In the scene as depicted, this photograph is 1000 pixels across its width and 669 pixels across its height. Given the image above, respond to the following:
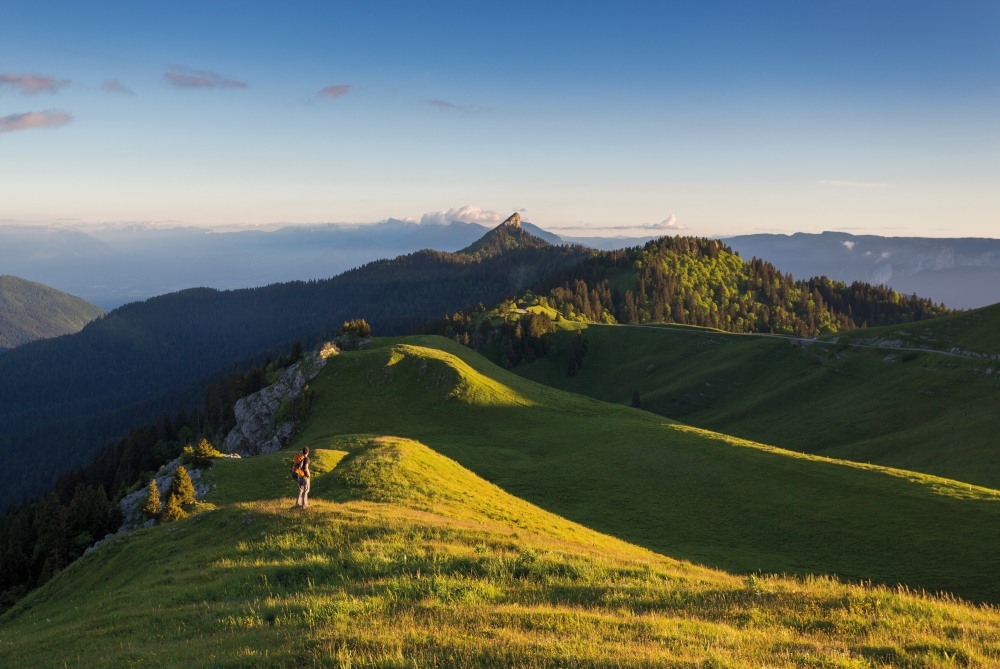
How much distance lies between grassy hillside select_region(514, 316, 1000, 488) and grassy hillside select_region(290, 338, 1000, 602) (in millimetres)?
20529

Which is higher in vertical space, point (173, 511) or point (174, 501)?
point (174, 501)

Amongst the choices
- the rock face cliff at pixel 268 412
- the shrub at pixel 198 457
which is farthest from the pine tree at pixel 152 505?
the rock face cliff at pixel 268 412

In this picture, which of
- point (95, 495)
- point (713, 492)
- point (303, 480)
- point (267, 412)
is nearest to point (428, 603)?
point (303, 480)

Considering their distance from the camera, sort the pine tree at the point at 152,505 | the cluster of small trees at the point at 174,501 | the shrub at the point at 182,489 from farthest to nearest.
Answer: the pine tree at the point at 152,505 → the shrub at the point at 182,489 → the cluster of small trees at the point at 174,501

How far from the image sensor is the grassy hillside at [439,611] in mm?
11023

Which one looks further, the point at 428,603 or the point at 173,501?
the point at 173,501

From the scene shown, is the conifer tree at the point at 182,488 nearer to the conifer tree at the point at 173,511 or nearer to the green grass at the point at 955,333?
the conifer tree at the point at 173,511

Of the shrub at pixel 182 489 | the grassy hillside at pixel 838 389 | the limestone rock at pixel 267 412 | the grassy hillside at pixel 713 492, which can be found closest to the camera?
the grassy hillside at pixel 713 492

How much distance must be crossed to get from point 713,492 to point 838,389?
64.4m

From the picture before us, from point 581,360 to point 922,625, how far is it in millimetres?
156494

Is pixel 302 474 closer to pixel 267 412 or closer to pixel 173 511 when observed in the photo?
pixel 173 511

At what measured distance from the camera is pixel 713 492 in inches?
1944

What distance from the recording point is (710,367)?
135 meters

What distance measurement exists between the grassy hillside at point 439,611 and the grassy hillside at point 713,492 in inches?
800
